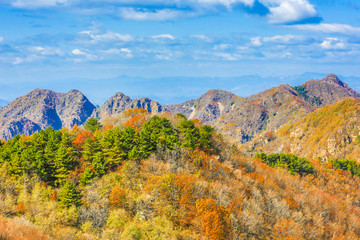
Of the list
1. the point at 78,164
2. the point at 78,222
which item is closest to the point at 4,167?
the point at 78,164

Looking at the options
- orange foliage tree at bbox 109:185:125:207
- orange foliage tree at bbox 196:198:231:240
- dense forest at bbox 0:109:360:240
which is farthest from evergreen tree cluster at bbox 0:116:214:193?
orange foliage tree at bbox 196:198:231:240

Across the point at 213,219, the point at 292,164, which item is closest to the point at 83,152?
the point at 213,219

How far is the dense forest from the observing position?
49.7 metres

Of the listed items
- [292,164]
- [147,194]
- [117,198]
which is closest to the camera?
[117,198]

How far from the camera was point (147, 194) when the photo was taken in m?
57.7

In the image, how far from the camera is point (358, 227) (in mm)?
85125

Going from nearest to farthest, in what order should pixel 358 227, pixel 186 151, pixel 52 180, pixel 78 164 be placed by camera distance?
1. pixel 52 180
2. pixel 78 164
3. pixel 186 151
4. pixel 358 227

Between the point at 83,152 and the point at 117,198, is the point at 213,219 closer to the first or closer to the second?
the point at 117,198

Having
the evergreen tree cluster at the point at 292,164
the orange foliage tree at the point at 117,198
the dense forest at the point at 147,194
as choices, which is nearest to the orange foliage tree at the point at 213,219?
the dense forest at the point at 147,194

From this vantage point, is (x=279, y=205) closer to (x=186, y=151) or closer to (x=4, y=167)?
(x=186, y=151)

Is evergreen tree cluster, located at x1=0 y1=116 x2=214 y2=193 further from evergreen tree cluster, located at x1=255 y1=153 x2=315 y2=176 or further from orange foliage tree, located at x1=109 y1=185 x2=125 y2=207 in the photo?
evergreen tree cluster, located at x1=255 y1=153 x2=315 y2=176

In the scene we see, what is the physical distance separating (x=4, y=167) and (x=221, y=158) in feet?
222

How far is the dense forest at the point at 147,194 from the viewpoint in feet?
163

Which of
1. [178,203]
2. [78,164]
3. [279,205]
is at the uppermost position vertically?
[78,164]
